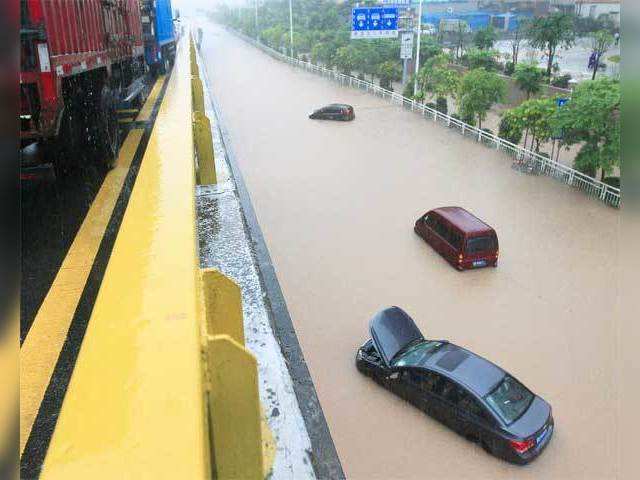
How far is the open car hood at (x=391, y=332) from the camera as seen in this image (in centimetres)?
721

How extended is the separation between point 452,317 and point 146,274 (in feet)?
23.1

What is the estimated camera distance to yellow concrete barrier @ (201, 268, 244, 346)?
298 cm

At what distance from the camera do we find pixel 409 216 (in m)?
13.0

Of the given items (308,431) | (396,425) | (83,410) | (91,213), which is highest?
(83,410)

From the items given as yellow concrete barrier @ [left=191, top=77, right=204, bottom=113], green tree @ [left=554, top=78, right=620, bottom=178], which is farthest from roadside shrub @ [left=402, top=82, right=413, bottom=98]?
yellow concrete barrier @ [left=191, top=77, right=204, bottom=113]

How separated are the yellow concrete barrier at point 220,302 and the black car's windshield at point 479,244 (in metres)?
7.57

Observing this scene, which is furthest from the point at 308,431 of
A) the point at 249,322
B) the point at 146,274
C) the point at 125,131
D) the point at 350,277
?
the point at 125,131

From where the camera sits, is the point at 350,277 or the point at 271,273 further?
the point at 350,277

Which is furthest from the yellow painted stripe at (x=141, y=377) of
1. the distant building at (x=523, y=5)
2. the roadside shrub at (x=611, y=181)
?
the distant building at (x=523, y=5)

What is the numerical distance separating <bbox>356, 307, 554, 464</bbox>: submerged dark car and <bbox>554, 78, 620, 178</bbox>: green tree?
8.84 meters

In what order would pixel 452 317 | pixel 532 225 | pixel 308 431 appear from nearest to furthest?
pixel 308 431 < pixel 452 317 < pixel 532 225

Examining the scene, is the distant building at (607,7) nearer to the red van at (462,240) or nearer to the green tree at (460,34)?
the red van at (462,240)

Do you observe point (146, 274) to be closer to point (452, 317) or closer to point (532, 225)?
point (452, 317)

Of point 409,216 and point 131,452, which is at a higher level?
point 131,452
